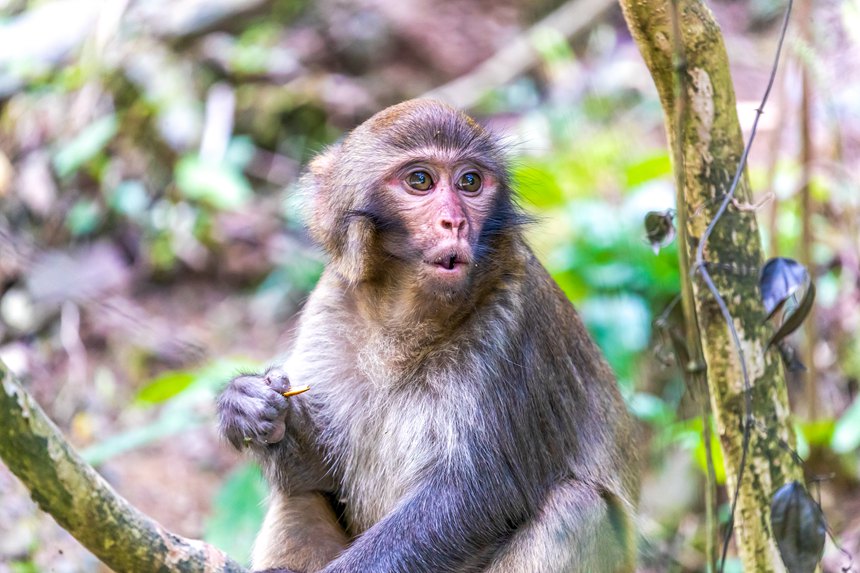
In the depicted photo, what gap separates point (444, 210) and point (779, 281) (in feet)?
3.96

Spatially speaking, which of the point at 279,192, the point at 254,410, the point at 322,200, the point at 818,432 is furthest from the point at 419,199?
the point at 279,192

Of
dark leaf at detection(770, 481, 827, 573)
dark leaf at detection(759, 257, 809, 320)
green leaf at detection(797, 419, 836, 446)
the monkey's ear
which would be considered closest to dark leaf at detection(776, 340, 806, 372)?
dark leaf at detection(759, 257, 809, 320)

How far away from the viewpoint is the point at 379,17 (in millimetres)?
11195

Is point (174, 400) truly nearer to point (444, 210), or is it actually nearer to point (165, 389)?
point (165, 389)

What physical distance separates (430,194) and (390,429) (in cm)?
97

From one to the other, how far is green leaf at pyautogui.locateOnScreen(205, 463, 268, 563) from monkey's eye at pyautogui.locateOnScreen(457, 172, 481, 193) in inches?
A: 100

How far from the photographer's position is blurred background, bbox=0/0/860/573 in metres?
A: 6.27

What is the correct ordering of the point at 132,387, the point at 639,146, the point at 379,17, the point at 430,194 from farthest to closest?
the point at 379,17, the point at 639,146, the point at 132,387, the point at 430,194

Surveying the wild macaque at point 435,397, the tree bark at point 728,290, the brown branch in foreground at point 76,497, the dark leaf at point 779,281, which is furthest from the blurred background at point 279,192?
the brown branch in foreground at point 76,497

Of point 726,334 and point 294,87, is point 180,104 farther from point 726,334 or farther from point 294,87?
point 726,334

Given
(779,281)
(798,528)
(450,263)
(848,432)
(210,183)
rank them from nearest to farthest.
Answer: (798,528), (779,281), (450,263), (848,432), (210,183)

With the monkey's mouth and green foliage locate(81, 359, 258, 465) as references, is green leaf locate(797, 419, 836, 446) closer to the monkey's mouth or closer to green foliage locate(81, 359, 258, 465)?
the monkey's mouth

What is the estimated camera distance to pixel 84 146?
9.20 meters

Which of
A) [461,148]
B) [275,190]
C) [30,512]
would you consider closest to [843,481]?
[461,148]
